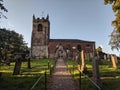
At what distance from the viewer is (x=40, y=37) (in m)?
67.6

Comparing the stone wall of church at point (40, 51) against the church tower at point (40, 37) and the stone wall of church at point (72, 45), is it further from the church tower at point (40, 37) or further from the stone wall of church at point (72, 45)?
the stone wall of church at point (72, 45)

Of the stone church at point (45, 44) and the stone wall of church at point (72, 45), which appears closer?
the stone church at point (45, 44)

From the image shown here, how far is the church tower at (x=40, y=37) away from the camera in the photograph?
2622 inches

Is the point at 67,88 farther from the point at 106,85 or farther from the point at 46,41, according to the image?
the point at 46,41

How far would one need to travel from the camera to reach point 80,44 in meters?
71.5

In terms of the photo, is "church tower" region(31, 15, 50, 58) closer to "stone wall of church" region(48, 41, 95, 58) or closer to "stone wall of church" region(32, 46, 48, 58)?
"stone wall of church" region(32, 46, 48, 58)

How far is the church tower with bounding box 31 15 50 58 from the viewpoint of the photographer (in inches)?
2622

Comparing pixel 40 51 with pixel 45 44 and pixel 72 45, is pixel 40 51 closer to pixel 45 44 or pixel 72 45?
pixel 45 44

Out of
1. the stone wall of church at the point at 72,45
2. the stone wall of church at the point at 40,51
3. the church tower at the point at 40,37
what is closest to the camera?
the stone wall of church at the point at 40,51

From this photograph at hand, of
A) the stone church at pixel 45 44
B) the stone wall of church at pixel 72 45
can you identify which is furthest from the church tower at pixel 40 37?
the stone wall of church at pixel 72 45

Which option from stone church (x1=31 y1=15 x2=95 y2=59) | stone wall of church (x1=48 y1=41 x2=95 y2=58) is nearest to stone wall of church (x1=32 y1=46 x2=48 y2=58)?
stone church (x1=31 y1=15 x2=95 y2=59)

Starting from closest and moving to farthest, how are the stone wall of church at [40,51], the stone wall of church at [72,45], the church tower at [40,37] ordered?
the stone wall of church at [40,51], the church tower at [40,37], the stone wall of church at [72,45]

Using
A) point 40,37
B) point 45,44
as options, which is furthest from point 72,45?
point 40,37

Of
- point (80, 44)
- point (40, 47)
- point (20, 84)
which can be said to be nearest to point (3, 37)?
point (20, 84)
